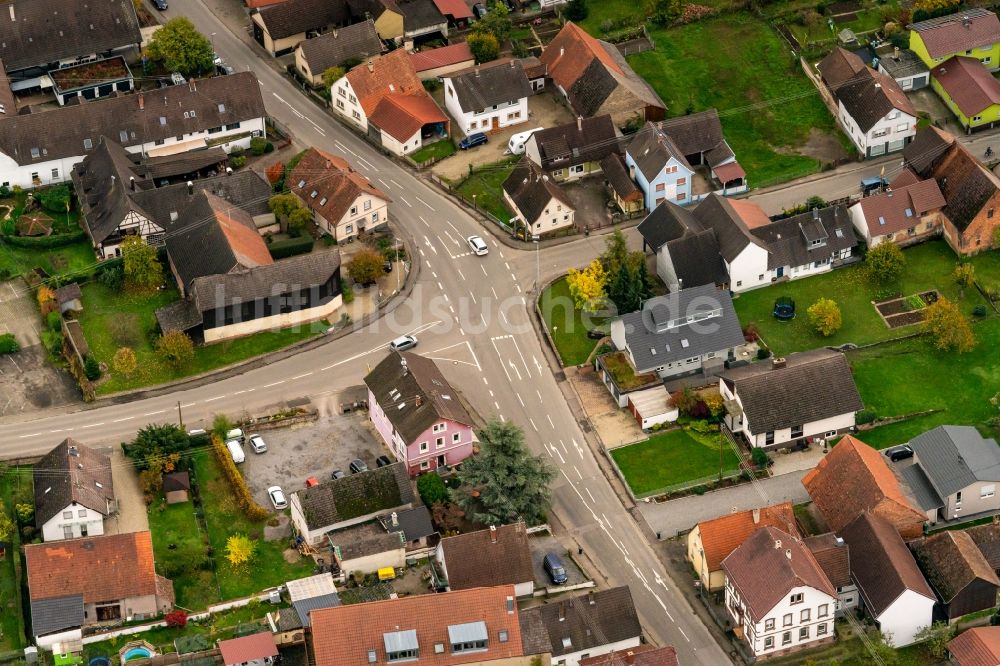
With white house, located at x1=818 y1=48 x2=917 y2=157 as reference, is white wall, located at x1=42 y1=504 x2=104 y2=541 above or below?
below

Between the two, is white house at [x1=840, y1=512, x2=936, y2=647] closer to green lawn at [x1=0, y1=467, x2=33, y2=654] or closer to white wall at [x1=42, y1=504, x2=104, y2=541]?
white wall at [x1=42, y1=504, x2=104, y2=541]

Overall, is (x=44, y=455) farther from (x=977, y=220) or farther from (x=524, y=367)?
(x=977, y=220)

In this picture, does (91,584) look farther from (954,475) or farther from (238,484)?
(954,475)

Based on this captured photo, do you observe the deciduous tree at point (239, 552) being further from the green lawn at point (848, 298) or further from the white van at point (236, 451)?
the green lawn at point (848, 298)

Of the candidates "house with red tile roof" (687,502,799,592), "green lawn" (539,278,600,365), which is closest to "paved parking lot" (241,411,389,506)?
"green lawn" (539,278,600,365)

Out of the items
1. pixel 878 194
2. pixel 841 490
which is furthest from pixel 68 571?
pixel 878 194

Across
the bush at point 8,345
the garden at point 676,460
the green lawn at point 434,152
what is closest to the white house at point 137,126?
the green lawn at point 434,152
